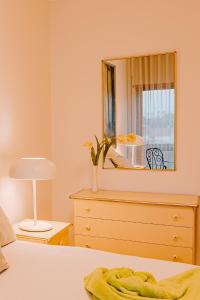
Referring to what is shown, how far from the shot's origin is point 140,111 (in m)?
2.82

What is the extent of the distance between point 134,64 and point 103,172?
1055 millimetres

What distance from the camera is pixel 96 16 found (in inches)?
115

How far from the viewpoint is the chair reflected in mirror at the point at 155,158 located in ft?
9.11

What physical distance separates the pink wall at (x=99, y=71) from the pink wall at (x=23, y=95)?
0.14 m

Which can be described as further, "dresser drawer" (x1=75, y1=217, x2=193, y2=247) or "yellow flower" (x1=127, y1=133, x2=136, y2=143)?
"yellow flower" (x1=127, y1=133, x2=136, y2=143)

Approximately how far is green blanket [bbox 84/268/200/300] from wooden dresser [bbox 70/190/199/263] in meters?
1.15

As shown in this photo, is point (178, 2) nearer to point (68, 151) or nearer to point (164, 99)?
point (164, 99)

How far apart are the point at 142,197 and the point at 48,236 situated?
2.83 ft

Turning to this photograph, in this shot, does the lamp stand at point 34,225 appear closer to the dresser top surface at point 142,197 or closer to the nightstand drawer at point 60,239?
the nightstand drawer at point 60,239

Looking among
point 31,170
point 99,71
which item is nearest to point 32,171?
point 31,170

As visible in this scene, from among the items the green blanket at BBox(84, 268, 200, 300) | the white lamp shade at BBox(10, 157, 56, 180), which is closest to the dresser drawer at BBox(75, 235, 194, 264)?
the white lamp shade at BBox(10, 157, 56, 180)

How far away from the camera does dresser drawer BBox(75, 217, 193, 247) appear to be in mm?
2375

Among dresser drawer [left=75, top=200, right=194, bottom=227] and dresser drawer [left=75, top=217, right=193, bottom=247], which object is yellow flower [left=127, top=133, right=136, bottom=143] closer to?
dresser drawer [left=75, top=200, right=194, bottom=227]

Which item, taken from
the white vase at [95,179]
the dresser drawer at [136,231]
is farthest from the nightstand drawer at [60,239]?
the white vase at [95,179]
